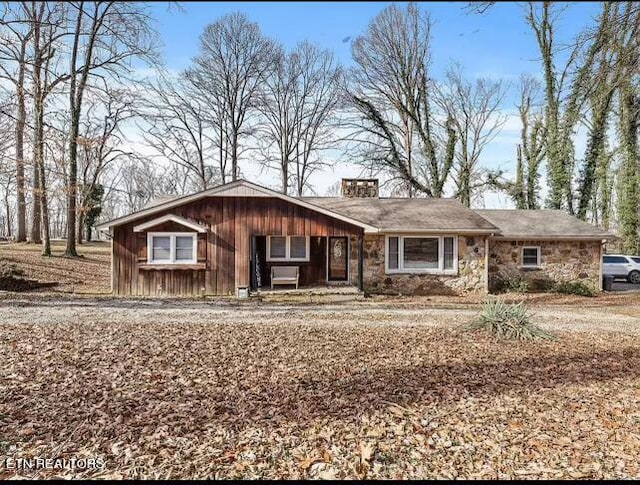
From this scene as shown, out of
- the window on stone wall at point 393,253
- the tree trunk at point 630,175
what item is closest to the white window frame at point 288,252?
the window on stone wall at point 393,253

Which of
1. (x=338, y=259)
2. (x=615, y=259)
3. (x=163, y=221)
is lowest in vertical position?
(x=615, y=259)

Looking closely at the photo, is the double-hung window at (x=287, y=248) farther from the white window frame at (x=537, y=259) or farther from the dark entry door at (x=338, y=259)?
the white window frame at (x=537, y=259)

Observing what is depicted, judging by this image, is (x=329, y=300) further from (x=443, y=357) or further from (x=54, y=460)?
(x=54, y=460)

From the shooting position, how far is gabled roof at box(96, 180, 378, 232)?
13.3m

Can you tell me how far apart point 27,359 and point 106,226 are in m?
8.11

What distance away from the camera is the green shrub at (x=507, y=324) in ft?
25.1

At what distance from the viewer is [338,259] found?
56.2ft

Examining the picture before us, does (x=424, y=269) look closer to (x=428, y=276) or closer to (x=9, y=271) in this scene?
(x=428, y=276)

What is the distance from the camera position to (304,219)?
14227 mm

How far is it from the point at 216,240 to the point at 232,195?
5.17ft

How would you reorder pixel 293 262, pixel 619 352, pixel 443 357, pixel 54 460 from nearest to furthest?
pixel 54 460, pixel 443 357, pixel 619 352, pixel 293 262

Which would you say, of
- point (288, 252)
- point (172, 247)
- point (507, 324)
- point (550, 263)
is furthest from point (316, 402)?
point (550, 263)

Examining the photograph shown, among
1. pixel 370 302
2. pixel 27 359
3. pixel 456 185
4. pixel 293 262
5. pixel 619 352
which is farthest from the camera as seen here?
pixel 456 185

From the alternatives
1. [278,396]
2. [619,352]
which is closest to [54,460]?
[278,396]
